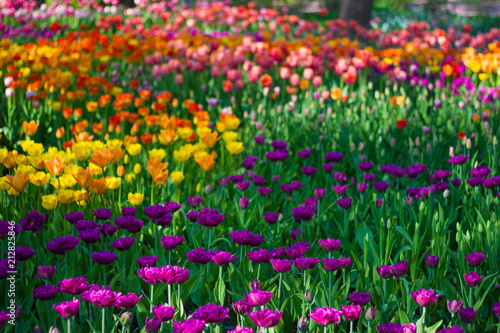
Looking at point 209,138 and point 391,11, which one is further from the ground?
point 391,11

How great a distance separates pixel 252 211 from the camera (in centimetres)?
283

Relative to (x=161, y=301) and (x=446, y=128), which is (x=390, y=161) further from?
(x=161, y=301)

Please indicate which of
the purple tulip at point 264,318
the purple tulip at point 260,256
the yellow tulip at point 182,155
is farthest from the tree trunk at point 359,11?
the purple tulip at point 264,318

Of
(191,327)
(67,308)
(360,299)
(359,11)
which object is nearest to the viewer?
(191,327)

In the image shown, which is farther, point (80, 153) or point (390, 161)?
point (390, 161)

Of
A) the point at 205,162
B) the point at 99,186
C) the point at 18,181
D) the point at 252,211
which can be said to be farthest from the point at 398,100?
the point at 18,181

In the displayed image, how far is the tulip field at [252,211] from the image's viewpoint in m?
1.96

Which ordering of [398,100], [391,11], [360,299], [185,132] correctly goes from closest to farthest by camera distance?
[360,299] < [185,132] < [398,100] < [391,11]

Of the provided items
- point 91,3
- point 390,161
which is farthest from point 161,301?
point 91,3

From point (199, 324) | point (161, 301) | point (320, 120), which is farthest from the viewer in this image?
point (320, 120)

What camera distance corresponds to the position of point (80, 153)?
10.1 ft

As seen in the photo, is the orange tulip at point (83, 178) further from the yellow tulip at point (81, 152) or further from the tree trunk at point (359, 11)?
the tree trunk at point (359, 11)

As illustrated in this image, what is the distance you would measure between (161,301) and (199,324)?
77 cm

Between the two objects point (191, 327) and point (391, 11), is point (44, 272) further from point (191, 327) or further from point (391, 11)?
point (391, 11)
